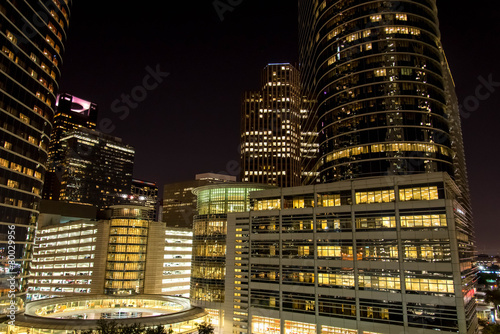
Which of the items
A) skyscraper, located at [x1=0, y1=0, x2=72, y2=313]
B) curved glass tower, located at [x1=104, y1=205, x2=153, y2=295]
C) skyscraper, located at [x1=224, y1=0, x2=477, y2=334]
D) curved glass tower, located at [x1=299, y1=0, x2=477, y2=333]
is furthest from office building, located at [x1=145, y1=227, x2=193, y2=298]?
curved glass tower, located at [x1=299, y1=0, x2=477, y2=333]

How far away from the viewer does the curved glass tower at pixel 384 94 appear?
91.5 meters

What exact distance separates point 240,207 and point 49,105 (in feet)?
183

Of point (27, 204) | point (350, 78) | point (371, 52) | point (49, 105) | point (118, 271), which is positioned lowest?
point (118, 271)

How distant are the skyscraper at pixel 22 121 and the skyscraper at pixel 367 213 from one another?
47.0m

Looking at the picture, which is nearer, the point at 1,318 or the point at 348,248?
the point at 1,318

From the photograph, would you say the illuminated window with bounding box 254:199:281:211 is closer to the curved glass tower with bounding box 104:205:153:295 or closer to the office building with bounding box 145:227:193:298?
the curved glass tower with bounding box 104:205:153:295

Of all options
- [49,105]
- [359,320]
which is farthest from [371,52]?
[49,105]

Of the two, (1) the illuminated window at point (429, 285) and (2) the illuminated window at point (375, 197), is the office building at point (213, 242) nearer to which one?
(2) the illuminated window at point (375, 197)

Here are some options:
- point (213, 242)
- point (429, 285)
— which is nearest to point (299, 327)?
point (429, 285)

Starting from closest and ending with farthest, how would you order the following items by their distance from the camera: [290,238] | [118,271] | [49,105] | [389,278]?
[389,278] → [290,238] → [49,105] → [118,271]

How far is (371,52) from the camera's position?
9838 centimetres

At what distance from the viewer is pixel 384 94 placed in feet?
311

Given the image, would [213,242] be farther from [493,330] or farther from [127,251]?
[493,330]

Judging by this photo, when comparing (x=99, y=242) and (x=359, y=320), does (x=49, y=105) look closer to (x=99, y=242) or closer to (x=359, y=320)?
(x=99, y=242)
